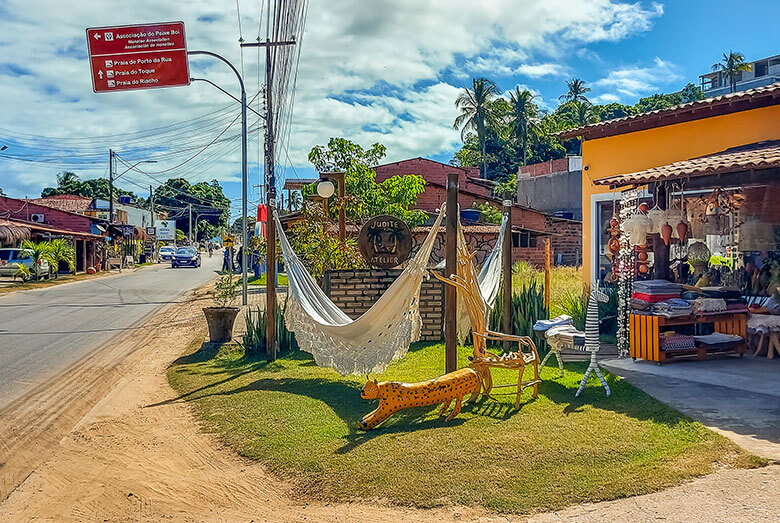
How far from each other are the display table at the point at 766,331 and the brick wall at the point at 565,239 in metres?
15.5

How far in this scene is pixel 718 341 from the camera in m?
7.49

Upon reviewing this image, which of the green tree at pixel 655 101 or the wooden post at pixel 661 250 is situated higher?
the green tree at pixel 655 101

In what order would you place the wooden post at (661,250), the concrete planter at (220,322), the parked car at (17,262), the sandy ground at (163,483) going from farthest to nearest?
the parked car at (17,262) → the concrete planter at (220,322) → the wooden post at (661,250) → the sandy ground at (163,483)

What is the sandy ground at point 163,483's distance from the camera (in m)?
3.72

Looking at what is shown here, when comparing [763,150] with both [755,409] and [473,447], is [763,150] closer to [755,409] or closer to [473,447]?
[755,409]

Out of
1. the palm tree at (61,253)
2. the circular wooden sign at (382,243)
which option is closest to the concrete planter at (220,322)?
the circular wooden sign at (382,243)

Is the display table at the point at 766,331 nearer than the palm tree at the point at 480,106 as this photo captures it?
Yes

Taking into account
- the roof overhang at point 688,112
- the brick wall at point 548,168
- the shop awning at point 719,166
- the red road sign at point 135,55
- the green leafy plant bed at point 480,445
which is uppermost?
the brick wall at point 548,168

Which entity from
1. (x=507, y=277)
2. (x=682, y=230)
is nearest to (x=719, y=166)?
(x=682, y=230)

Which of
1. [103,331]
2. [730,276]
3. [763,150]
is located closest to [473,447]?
[763,150]

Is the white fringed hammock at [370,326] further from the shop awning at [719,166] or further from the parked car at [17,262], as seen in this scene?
the parked car at [17,262]

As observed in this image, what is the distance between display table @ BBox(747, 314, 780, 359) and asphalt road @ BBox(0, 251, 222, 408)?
823cm

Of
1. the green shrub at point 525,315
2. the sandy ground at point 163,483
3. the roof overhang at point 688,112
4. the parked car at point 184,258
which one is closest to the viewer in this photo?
the sandy ground at point 163,483

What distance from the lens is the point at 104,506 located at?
4137mm
